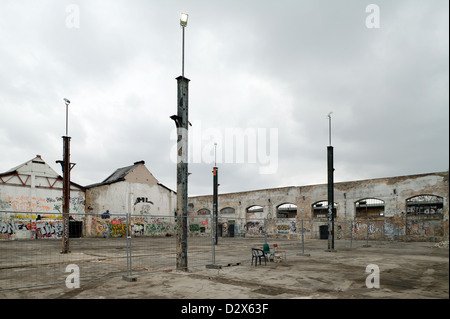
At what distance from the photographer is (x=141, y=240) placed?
103 feet

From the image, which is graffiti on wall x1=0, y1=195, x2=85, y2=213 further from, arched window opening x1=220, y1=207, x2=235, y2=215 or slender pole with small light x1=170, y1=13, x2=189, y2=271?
slender pole with small light x1=170, y1=13, x2=189, y2=271

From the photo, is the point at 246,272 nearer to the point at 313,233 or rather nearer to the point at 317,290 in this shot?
the point at 317,290

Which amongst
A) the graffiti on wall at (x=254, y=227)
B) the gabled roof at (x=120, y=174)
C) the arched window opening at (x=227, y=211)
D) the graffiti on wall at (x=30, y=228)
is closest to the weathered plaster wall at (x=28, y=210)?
the graffiti on wall at (x=30, y=228)

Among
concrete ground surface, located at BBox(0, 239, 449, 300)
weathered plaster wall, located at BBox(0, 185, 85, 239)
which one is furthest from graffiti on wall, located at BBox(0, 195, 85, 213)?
concrete ground surface, located at BBox(0, 239, 449, 300)

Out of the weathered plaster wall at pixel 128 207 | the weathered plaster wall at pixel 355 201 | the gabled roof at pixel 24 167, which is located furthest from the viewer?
the weathered plaster wall at pixel 128 207

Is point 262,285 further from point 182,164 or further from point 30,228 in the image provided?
point 30,228

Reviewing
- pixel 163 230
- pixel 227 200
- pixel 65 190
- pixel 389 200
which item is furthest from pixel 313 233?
pixel 65 190

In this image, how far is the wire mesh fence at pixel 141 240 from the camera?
43.0 feet

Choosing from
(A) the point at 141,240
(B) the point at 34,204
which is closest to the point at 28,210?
(B) the point at 34,204

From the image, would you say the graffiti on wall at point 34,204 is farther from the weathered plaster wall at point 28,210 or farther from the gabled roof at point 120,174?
the gabled roof at point 120,174

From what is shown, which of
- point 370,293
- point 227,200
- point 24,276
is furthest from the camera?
point 227,200

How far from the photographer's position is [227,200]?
42.4m

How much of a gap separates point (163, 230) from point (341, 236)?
2240 cm
